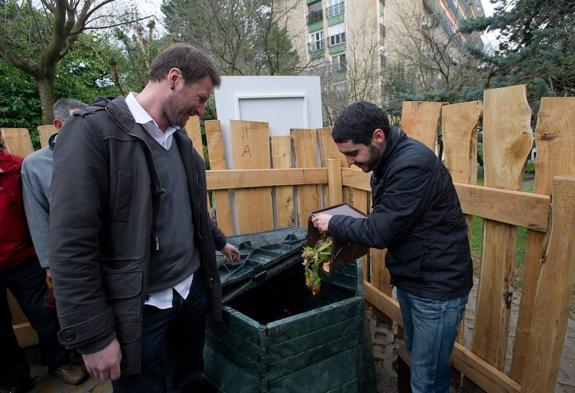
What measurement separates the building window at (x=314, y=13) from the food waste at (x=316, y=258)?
33.1 metres

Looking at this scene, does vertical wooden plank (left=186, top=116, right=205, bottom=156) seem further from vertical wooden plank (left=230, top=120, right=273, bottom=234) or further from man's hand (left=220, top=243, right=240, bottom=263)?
man's hand (left=220, top=243, right=240, bottom=263)

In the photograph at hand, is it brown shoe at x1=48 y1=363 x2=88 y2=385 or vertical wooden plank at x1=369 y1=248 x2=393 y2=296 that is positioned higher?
vertical wooden plank at x1=369 y1=248 x2=393 y2=296

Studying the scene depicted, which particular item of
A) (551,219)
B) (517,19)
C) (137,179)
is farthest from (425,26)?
(137,179)

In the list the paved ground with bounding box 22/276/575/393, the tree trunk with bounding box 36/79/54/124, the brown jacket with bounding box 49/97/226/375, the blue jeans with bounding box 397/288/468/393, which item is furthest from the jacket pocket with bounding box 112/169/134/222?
the tree trunk with bounding box 36/79/54/124

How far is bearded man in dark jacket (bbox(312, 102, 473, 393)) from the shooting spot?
1.51 m

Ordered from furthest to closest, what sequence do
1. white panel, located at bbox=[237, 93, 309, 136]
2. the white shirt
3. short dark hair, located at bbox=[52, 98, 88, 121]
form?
white panel, located at bbox=[237, 93, 309, 136]
short dark hair, located at bbox=[52, 98, 88, 121]
the white shirt

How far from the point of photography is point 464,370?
237 centimetres

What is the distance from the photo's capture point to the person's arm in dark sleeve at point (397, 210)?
148 cm

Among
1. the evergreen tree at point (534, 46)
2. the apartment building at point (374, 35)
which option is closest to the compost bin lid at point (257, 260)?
the evergreen tree at point (534, 46)

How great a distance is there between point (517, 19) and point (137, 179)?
289 inches

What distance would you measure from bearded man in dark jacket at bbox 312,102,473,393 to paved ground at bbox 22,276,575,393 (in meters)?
0.95

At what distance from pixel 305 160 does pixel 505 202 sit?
73.9 inches

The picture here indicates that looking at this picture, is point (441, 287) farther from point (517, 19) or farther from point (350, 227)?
point (517, 19)

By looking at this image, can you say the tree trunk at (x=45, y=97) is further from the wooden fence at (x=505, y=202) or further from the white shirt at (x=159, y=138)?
the white shirt at (x=159, y=138)
